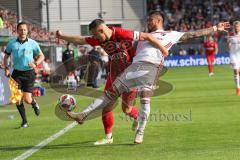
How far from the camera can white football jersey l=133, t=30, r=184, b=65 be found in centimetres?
1110

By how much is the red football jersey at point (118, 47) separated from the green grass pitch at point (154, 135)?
3.97ft

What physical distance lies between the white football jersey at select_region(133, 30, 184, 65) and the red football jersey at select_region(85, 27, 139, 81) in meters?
0.15

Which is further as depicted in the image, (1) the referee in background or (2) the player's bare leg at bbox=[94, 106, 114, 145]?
A: (1) the referee in background

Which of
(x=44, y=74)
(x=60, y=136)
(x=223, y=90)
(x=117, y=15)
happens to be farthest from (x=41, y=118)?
(x=117, y=15)

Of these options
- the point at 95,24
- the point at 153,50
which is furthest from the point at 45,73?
the point at 95,24

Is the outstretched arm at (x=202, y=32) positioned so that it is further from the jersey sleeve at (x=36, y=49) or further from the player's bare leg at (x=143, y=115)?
the jersey sleeve at (x=36, y=49)

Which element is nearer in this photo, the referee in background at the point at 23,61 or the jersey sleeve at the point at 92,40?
the jersey sleeve at the point at 92,40

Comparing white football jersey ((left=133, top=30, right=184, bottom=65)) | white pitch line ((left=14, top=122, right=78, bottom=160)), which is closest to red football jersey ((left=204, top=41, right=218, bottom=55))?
white pitch line ((left=14, top=122, right=78, bottom=160))

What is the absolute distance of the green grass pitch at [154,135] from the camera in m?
9.87

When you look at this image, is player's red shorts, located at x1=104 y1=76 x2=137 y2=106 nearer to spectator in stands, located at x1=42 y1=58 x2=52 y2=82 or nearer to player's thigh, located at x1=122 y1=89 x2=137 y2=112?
player's thigh, located at x1=122 y1=89 x2=137 y2=112

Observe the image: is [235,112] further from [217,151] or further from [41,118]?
[217,151]

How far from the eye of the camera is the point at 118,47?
10875mm

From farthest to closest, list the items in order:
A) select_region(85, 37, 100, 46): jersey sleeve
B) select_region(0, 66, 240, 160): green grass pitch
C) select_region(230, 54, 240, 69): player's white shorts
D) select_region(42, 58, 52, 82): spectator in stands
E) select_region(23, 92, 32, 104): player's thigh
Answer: select_region(42, 58, 52, 82): spectator in stands → select_region(230, 54, 240, 69): player's white shorts → select_region(23, 92, 32, 104): player's thigh → select_region(85, 37, 100, 46): jersey sleeve → select_region(0, 66, 240, 160): green grass pitch

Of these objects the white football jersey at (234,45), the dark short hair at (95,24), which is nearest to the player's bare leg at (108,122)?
the dark short hair at (95,24)
